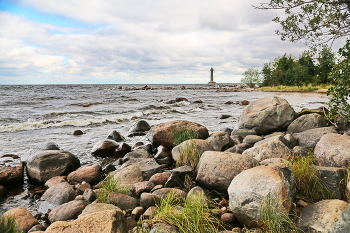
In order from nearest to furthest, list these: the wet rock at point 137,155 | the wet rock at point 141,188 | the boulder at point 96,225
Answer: the boulder at point 96,225 < the wet rock at point 141,188 < the wet rock at point 137,155

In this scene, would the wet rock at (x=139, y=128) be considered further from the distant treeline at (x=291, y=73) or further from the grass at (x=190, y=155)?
the distant treeline at (x=291, y=73)

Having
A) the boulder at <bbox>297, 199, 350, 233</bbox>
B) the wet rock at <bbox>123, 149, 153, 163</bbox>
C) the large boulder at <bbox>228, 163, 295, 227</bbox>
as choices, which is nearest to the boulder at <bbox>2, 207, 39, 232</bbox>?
the large boulder at <bbox>228, 163, 295, 227</bbox>

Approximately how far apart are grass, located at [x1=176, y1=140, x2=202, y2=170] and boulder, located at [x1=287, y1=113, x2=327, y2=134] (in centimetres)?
380

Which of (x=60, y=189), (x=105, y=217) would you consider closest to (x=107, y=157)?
(x=60, y=189)

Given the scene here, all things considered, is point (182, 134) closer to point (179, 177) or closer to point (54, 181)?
point (179, 177)

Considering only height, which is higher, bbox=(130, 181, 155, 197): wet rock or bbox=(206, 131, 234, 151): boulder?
bbox=(206, 131, 234, 151): boulder

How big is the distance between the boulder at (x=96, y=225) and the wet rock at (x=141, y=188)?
6.02 feet

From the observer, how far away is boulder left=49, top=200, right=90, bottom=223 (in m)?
4.46

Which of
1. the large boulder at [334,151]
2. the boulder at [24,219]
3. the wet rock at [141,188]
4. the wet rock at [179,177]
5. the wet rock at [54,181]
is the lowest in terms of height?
the wet rock at [54,181]

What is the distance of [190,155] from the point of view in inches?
244

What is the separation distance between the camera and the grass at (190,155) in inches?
239

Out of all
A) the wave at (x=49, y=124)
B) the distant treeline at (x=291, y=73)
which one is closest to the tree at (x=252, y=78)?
the distant treeline at (x=291, y=73)

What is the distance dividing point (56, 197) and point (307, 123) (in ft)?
23.7

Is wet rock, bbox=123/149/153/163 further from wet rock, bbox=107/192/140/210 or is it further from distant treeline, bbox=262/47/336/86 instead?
distant treeline, bbox=262/47/336/86
